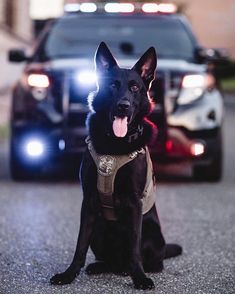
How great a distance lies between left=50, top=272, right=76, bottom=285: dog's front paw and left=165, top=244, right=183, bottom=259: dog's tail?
900mm

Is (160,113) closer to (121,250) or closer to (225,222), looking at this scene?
(225,222)

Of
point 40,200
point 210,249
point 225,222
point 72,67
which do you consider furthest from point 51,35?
point 210,249

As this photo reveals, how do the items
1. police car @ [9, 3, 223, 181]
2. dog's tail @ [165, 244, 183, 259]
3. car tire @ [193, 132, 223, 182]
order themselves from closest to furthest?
1. dog's tail @ [165, 244, 183, 259]
2. police car @ [9, 3, 223, 181]
3. car tire @ [193, 132, 223, 182]

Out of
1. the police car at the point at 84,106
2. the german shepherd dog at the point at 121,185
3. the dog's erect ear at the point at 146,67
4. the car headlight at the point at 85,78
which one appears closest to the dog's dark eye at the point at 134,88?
the german shepherd dog at the point at 121,185

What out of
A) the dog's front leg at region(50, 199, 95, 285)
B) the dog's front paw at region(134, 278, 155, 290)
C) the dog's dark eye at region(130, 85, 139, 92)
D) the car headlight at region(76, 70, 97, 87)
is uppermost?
the dog's dark eye at region(130, 85, 139, 92)

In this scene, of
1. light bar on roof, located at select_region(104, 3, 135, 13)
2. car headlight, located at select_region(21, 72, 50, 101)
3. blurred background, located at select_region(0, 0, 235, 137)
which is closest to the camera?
car headlight, located at select_region(21, 72, 50, 101)

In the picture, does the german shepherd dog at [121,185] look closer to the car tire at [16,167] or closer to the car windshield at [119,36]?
the car tire at [16,167]

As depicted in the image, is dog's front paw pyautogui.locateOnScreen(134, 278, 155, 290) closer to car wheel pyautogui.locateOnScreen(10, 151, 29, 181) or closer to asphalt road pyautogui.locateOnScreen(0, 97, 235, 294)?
asphalt road pyautogui.locateOnScreen(0, 97, 235, 294)

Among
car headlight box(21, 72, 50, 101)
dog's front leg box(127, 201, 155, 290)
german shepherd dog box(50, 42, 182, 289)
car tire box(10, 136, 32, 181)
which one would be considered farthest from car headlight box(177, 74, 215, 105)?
dog's front leg box(127, 201, 155, 290)

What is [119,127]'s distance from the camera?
5.66 meters

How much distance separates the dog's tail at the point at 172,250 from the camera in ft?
20.1

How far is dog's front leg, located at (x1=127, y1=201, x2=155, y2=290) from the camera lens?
17.5 ft

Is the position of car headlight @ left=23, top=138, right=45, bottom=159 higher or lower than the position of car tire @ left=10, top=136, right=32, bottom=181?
higher

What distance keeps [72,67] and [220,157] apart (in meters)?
1.82
